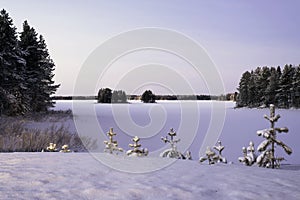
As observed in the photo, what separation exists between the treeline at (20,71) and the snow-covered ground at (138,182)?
2072 centimetres

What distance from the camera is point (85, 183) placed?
320cm

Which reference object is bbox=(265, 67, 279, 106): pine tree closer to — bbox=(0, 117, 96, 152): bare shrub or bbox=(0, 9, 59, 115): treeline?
bbox=(0, 9, 59, 115): treeline

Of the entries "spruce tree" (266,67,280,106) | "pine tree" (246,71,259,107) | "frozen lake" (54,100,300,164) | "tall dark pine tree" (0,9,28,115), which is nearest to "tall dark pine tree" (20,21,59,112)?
"tall dark pine tree" (0,9,28,115)

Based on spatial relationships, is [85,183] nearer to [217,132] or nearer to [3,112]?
[217,132]

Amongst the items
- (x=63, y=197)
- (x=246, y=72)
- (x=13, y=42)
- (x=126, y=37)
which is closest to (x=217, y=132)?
(x=126, y=37)

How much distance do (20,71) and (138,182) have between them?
2547cm

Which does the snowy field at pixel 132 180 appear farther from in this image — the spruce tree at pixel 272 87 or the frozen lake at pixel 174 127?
the spruce tree at pixel 272 87

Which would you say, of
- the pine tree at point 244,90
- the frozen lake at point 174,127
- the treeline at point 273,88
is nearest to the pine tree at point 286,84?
the treeline at point 273,88

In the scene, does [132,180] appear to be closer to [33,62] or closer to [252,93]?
[33,62]

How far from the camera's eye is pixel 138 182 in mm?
3340

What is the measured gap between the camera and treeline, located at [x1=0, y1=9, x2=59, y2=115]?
22672 millimetres

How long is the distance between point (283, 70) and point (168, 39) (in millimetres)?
54319

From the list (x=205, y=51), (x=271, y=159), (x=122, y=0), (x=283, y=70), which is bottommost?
(x=271, y=159)

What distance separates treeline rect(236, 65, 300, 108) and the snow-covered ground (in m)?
53.1
